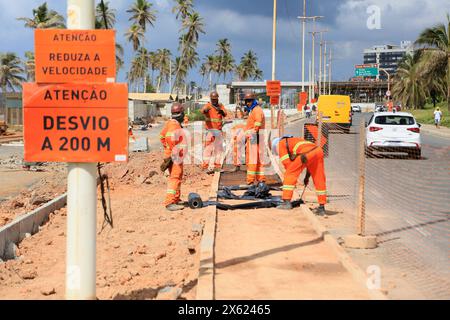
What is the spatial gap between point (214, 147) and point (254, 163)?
2.85 m

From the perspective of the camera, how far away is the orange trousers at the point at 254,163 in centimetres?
1281

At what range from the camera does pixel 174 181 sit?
34.6 ft

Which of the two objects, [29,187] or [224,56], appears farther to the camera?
[224,56]

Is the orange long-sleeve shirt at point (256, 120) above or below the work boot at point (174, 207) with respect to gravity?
above

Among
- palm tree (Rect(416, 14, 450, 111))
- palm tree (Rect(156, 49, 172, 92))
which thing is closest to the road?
palm tree (Rect(416, 14, 450, 111))

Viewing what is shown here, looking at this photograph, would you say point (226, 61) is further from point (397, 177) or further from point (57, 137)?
point (57, 137)

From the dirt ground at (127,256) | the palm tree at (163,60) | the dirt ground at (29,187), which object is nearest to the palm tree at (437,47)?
the dirt ground at (29,187)

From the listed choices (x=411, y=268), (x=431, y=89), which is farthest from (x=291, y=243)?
(x=431, y=89)

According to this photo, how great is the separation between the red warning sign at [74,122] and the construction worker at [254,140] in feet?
26.8

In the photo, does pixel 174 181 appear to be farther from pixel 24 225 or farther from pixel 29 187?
pixel 29 187

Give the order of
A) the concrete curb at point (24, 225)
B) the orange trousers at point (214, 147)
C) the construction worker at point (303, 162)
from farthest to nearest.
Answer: the orange trousers at point (214, 147)
the construction worker at point (303, 162)
the concrete curb at point (24, 225)

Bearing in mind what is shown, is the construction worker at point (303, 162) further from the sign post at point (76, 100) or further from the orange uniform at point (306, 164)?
the sign post at point (76, 100)

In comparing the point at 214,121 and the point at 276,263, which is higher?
the point at 214,121


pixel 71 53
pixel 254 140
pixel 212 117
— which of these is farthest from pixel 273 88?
pixel 71 53
